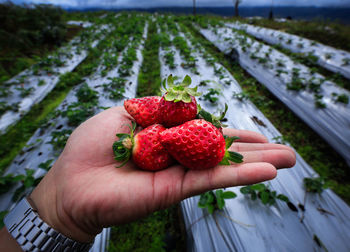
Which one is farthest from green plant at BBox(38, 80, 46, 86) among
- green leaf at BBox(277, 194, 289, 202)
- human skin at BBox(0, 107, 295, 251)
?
green leaf at BBox(277, 194, 289, 202)

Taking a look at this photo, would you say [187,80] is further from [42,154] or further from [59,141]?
[42,154]

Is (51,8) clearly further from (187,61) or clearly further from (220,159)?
(220,159)

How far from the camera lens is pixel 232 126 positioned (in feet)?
9.96

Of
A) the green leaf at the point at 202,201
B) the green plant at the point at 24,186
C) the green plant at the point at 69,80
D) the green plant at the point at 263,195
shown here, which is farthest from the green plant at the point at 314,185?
the green plant at the point at 69,80

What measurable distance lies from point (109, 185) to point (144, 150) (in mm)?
321

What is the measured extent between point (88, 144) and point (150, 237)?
1.39 metres

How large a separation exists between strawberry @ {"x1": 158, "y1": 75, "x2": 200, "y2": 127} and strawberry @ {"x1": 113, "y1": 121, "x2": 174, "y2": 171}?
6.1 inches

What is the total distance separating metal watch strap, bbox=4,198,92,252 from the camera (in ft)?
3.49

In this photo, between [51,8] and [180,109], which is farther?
[51,8]

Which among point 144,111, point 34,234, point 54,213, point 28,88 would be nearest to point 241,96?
point 144,111

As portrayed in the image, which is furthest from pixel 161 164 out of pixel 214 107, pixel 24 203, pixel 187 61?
pixel 187 61

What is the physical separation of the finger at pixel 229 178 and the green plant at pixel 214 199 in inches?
29.0

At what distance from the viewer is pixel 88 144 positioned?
4.49 ft

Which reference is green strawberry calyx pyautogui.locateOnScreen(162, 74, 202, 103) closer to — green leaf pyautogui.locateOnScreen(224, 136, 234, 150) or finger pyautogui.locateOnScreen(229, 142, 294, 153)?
green leaf pyautogui.locateOnScreen(224, 136, 234, 150)
